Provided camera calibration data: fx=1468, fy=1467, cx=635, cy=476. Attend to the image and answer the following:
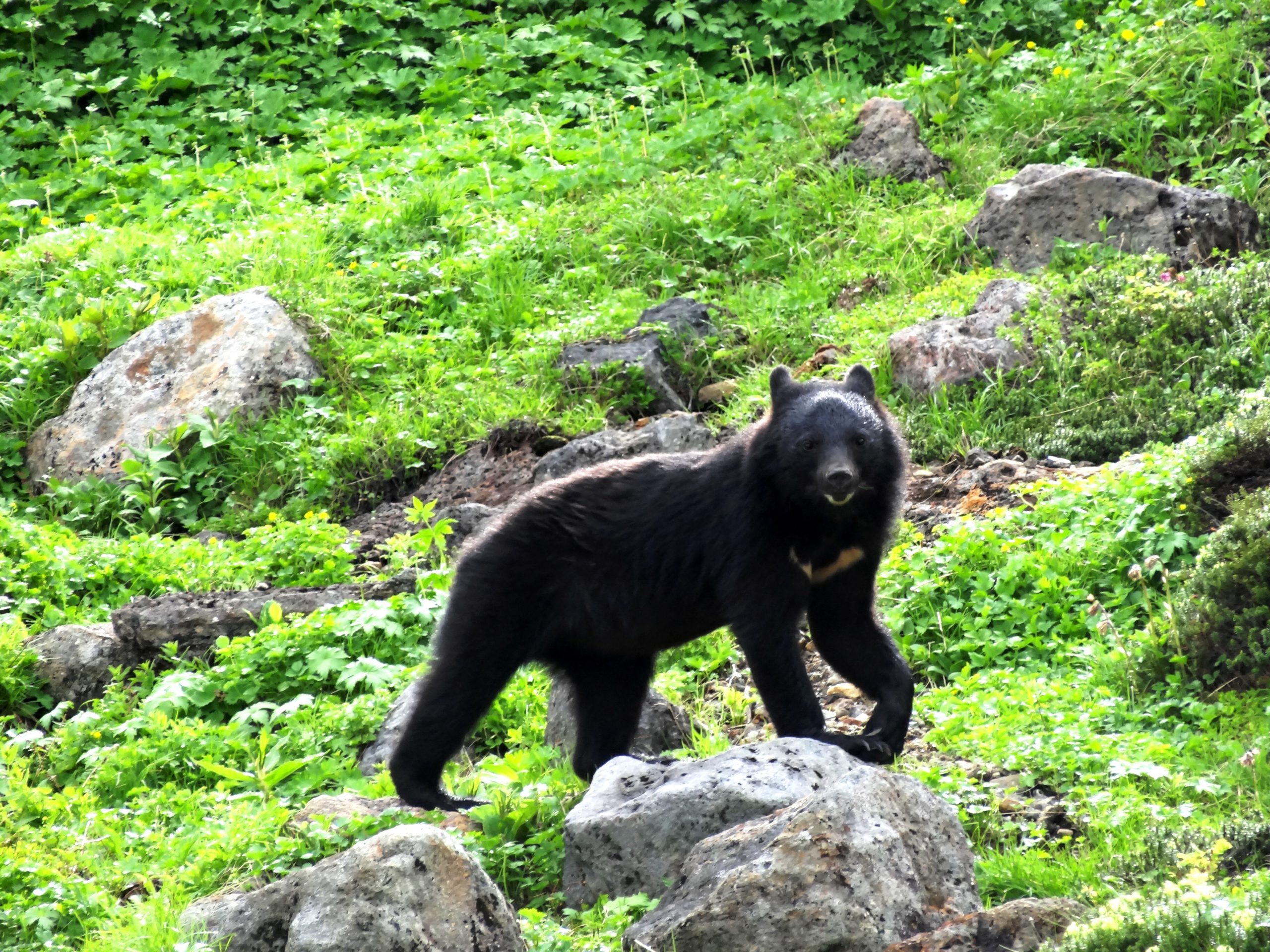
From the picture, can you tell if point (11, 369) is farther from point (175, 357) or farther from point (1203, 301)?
point (1203, 301)

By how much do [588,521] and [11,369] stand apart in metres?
6.94

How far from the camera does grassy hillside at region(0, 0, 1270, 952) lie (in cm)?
538

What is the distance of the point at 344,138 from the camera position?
46.1ft

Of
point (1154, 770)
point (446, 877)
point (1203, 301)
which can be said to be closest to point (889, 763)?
point (1154, 770)

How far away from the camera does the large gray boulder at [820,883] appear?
12.7 feet

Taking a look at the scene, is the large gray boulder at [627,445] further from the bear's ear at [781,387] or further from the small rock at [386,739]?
the bear's ear at [781,387]

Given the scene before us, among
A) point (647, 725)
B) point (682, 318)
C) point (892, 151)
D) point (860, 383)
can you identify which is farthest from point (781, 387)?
point (892, 151)

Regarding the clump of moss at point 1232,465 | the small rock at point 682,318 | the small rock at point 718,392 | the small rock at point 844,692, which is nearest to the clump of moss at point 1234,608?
the clump of moss at point 1232,465

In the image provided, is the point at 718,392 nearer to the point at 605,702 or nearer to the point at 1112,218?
the point at 1112,218

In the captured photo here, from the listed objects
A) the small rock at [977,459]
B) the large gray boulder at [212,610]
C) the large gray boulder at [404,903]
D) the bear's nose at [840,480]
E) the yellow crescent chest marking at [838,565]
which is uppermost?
the bear's nose at [840,480]

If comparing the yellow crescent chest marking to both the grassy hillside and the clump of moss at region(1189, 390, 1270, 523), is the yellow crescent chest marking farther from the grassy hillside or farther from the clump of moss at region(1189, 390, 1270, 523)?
the clump of moss at region(1189, 390, 1270, 523)

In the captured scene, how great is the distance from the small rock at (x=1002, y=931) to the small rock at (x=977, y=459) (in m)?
4.77

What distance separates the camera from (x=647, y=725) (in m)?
6.35

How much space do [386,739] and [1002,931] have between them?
11.7ft
